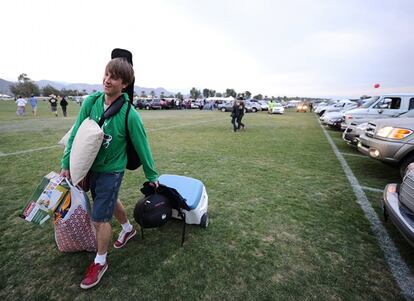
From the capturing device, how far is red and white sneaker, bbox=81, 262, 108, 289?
1.85m

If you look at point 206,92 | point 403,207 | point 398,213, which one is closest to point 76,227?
point 398,213

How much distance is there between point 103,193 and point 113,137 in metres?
0.46

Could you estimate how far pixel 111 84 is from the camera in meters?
1.73

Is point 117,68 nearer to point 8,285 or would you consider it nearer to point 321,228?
point 8,285

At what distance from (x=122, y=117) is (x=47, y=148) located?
20.2 feet

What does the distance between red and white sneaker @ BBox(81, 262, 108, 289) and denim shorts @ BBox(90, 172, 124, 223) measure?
0.45 m

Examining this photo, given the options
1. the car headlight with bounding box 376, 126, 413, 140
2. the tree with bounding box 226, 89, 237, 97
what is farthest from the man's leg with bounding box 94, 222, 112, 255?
the tree with bounding box 226, 89, 237, 97

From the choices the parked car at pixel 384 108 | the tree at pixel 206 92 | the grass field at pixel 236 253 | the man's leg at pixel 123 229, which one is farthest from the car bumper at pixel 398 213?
the tree at pixel 206 92

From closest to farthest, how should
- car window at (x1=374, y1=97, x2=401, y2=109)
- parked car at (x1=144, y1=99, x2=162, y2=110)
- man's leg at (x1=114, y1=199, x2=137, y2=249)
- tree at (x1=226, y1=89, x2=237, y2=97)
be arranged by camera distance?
1. man's leg at (x1=114, y1=199, x2=137, y2=249)
2. car window at (x1=374, y1=97, x2=401, y2=109)
3. parked car at (x1=144, y1=99, x2=162, y2=110)
4. tree at (x1=226, y1=89, x2=237, y2=97)

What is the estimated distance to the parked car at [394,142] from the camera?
3.93 metres

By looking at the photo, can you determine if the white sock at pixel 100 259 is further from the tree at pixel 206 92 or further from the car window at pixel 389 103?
the tree at pixel 206 92

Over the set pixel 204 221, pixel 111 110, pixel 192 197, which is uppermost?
pixel 111 110

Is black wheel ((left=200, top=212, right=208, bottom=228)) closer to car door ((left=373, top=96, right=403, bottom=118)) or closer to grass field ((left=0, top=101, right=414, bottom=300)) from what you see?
grass field ((left=0, top=101, right=414, bottom=300))

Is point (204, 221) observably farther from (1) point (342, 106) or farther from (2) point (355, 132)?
(1) point (342, 106)
